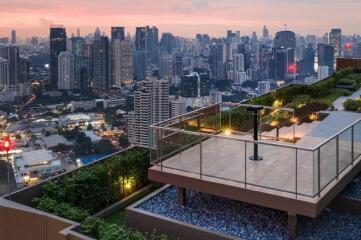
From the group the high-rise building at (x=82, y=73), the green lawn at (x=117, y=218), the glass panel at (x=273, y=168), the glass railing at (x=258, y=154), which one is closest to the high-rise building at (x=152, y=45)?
the high-rise building at (x=82, y=73)

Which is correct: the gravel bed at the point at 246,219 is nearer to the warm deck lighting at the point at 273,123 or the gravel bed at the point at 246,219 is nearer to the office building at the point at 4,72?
the warm deck lighting at the point at 273,123

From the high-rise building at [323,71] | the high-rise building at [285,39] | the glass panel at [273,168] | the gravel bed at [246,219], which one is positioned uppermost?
the high-rise building at [285,39]

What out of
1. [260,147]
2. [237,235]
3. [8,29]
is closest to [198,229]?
[237,235]

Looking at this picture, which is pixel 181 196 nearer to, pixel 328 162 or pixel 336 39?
pixel 328 162

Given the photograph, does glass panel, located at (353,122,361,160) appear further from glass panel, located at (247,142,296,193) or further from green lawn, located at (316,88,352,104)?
green lawn, located at (316,88,352,104)

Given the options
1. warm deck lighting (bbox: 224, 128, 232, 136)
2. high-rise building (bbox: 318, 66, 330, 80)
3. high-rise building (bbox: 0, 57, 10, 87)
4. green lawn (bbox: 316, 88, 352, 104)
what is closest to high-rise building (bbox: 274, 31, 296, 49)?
high-rise building (bbox: 318, 66, 330, 80)

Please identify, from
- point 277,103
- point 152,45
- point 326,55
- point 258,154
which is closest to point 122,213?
point 258,154

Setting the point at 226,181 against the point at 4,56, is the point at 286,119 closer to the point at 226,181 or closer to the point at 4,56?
the point at 226,181
